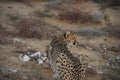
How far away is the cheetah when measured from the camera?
20.7 ft

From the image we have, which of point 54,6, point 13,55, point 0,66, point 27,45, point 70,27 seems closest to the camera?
point 0,66

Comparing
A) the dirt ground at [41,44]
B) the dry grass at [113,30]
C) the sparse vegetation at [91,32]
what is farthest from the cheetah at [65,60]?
the dry grass at [113,30]

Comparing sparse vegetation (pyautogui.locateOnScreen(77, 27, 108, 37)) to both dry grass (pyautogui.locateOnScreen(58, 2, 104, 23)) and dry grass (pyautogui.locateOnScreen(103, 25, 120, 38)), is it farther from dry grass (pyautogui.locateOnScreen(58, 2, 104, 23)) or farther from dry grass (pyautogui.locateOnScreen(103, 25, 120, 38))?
dry grass (pyautogui.locateOnScreen(58, 2, 104, 23))

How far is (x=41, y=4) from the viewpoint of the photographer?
13.1 m

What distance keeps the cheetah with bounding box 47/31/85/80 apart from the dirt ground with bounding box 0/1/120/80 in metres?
0.76

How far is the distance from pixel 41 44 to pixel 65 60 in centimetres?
327

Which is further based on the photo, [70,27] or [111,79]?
[70,27]

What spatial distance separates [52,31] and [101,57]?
1888mm

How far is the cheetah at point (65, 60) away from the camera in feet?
20.7

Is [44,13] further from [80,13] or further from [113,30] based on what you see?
[113,30]

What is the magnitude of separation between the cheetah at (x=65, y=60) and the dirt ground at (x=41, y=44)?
76cm

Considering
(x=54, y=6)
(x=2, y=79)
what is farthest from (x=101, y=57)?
(x=54, y=6)

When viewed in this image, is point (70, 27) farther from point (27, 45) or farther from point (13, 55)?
point (13, 55)

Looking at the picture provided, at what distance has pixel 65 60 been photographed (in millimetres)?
6508
